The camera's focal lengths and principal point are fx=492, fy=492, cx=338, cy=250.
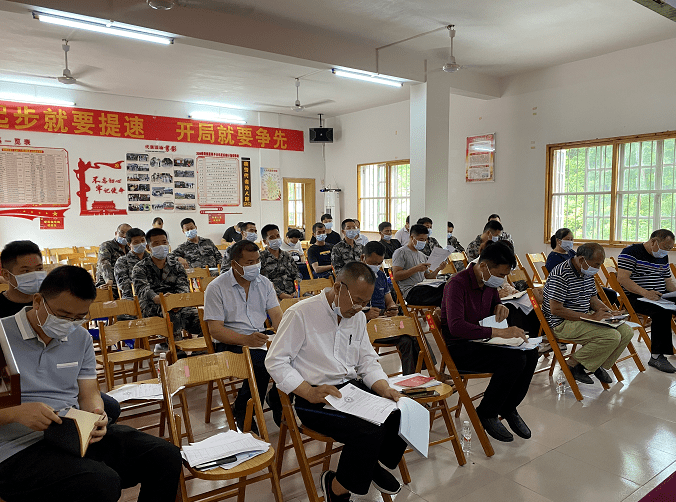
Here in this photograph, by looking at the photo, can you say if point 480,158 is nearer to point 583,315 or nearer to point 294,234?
point 294,234

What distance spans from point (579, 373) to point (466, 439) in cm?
161

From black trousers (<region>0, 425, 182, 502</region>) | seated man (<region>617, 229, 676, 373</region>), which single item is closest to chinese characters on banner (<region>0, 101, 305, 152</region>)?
seated man (<region>617, 229, 676, 373</region>)

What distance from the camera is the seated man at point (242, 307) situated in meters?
3.11

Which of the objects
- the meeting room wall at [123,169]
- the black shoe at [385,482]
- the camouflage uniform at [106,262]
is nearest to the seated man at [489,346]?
the black shoe at [385,482]

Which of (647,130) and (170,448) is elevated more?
(647,130)

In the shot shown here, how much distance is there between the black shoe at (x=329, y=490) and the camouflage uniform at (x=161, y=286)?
90.6 inches

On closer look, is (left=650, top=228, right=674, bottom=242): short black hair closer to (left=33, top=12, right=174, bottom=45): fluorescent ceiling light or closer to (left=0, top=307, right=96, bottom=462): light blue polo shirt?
(left=0, top=307, right=96, bottom=462): light blue polo shirt

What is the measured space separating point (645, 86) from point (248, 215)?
301 inches

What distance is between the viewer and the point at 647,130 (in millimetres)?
6762

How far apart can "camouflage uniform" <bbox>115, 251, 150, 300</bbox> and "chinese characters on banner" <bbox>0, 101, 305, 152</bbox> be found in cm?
523

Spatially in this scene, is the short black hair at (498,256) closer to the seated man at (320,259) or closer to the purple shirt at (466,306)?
the purple shirt at (466,306)

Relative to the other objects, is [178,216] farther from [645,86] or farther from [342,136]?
[645,86]

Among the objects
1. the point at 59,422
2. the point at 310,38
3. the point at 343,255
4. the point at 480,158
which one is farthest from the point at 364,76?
the point at 59,422

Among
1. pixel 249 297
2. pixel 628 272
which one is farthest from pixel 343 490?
pixel 628 272
